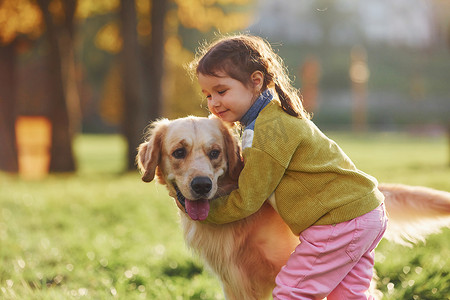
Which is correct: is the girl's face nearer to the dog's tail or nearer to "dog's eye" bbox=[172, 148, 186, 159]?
"dog's eye" bbox=[172, 148, 186, 159]

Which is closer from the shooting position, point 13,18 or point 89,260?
point 89,260

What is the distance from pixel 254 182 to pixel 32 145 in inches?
751

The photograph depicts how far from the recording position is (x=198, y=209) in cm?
297

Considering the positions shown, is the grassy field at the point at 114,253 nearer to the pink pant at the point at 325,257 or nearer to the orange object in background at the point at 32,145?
the pink pant at the point at 325,257

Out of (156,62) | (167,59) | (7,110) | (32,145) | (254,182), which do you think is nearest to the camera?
(254,182)

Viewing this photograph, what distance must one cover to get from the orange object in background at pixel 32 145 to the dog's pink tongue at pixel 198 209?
1449 centimetres

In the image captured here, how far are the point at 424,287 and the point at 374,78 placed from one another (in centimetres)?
5915

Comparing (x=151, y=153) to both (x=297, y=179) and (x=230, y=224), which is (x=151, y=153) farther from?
(x=297, y=179)

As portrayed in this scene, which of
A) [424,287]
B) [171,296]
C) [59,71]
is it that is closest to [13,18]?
[59,71]

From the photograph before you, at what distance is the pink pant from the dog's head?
23.4 inches

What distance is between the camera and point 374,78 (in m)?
59.9

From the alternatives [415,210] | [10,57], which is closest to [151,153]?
[415,210]

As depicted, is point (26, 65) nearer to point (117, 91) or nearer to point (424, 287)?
point (117, 91)

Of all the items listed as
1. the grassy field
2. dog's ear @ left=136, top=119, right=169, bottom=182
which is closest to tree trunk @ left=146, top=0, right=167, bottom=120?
the grassy field
